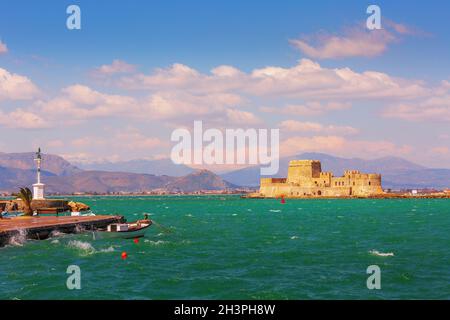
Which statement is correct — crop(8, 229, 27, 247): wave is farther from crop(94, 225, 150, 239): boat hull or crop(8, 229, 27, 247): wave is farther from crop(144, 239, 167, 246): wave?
crop(144, 239, 167, 246): wave

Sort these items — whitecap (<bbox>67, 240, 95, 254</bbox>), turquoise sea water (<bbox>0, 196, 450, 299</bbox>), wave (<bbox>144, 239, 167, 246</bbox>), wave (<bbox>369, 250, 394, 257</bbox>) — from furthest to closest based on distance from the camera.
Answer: wave (<bbox>144, 239, 167, 246</bbox>) → whitecap (<bbox>67, 240, 95, 254</bbox>) → wave (<bbox>369, 250, 394, 257</bbox>) → turquoise sea water (<bbox>0, 196, 450, 299</bbox>)

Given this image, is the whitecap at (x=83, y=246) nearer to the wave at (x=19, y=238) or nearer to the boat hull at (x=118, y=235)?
the wave at (x=19, y=238)

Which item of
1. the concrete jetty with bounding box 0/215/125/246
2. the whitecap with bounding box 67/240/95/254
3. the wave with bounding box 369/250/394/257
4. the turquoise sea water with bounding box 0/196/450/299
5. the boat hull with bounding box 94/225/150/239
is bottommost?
the turquoise sea water with bounding box 0/196/450/299

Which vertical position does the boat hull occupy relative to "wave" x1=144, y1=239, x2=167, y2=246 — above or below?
above

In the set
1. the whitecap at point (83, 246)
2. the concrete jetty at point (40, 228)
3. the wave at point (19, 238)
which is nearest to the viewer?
the whitecap at point (83, 246)

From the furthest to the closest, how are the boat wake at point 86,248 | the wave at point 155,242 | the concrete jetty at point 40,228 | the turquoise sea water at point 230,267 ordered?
the wave at point 155,242, the concrete jetty at point 40,228, the boat wake at point 86,248, the turquoise sea water at point 230,267

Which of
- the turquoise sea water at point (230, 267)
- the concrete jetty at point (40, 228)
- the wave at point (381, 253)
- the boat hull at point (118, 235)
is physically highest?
the concrete jetty at point (40, 228)

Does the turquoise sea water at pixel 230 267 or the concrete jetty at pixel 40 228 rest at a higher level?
the concrete jetty at pixel 40 228

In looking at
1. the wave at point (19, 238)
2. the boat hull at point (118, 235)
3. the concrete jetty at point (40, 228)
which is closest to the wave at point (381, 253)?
the boat hull at point (118, 235)

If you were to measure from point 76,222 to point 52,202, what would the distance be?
4692 cm

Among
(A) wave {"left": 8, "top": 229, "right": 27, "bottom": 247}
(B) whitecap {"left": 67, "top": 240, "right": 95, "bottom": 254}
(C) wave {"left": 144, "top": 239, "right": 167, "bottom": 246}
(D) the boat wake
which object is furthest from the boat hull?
(A) wave {"left": 8, "top": 229, "right": 27, "bottom": 247}
